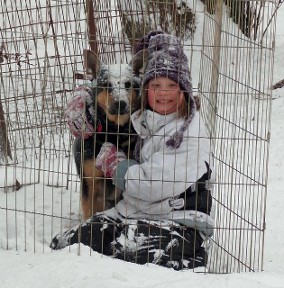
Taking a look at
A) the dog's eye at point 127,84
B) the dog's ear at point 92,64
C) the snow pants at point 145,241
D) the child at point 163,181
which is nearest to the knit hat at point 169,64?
the child at point 163,181

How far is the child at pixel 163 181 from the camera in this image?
13.4 feet

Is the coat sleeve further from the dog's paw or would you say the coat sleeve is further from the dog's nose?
the dog's paw

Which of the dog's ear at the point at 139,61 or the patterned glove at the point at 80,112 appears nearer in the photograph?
the dog's ear at the point at 139,61

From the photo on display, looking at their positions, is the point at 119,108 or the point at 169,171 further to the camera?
the point at 119,108

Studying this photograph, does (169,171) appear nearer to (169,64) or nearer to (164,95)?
(164,95)

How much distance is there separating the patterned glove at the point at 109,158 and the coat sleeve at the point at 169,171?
0.21 m

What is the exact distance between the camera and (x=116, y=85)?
4219 mm

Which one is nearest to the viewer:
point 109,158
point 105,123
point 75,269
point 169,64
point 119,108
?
point 75,269

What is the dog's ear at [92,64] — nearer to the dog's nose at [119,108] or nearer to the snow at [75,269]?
the dog's nose at [119,108]

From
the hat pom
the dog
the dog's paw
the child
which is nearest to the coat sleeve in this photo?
the child

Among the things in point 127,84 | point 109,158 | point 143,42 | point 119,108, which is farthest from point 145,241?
point 143,42

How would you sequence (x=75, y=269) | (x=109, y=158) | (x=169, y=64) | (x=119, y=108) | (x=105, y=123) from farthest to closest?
(x=105, y=123)
(x=109, y=158)
(x=119, y=108)
(x=169, y=64)
(x=75, y=269)

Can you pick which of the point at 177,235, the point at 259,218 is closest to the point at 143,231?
the point at 177,235

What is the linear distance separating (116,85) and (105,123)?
344 millimetres
